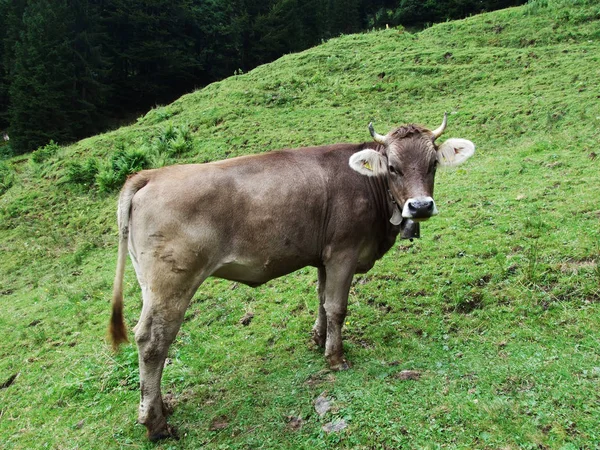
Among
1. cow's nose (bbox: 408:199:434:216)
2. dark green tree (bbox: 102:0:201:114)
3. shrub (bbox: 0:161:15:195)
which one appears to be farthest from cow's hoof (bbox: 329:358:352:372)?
dark green tree (bbox: 102:0:201:114)

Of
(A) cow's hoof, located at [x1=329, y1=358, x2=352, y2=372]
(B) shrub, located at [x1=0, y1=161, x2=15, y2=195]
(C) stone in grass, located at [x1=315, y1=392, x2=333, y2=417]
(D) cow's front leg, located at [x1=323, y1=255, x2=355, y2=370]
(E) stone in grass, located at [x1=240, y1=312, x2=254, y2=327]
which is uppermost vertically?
(D) cow's front leg, located at [x1=323, y1=255, x2=355, y2=370]

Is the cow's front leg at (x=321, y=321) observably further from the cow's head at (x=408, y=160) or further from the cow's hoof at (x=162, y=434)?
the cow's hoof at (x=162, y=434)

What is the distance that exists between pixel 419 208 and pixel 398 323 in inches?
76.9

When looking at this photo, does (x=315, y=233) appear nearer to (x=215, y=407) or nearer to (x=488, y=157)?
(x=215, y=407)

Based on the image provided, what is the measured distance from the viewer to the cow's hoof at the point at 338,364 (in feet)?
16.5

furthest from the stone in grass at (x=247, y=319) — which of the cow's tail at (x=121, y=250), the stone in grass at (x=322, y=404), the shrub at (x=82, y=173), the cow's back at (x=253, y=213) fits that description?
the shrub at (x=82, y=173)

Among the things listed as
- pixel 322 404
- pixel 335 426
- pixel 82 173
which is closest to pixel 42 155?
pixel 82 173

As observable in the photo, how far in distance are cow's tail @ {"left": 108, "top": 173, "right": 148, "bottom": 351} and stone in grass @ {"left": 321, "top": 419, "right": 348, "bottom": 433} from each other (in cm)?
235

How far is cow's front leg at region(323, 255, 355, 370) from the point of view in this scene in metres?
5.00

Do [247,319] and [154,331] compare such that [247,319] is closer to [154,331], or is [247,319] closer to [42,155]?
[154,331]

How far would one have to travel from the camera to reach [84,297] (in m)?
9.13

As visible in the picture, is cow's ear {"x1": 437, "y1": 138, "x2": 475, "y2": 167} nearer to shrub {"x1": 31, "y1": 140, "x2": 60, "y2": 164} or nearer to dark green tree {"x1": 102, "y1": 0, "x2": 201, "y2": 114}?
shrub {"x1": 31, "y1": 140, "x2": 60, "y2": 164}

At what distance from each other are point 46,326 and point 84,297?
105 cm

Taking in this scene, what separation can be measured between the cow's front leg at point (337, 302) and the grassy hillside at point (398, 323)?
0.22 meters
